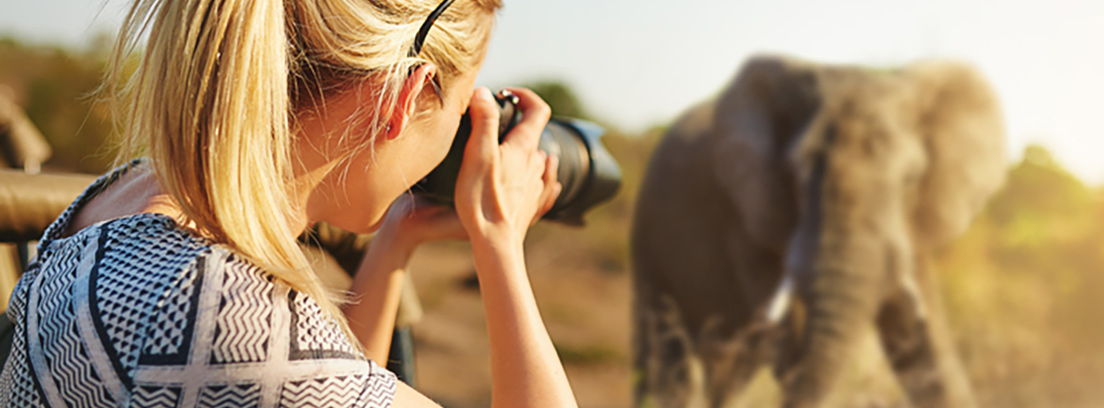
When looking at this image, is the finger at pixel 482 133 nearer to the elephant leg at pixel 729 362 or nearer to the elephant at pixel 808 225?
the elephant at pixel 808 225

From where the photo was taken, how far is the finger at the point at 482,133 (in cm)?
60

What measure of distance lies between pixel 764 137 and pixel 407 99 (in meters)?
2.39

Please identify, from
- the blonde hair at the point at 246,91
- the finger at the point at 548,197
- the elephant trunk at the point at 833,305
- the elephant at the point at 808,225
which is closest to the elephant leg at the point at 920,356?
the elephant at the point at 808,225

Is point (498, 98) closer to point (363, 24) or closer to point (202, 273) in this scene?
point (363, 24)

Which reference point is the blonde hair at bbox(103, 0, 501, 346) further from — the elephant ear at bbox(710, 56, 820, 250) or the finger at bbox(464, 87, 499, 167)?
the elephant ear at bbox(710, 56, 820, 250)

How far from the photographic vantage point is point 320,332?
0.42 metres

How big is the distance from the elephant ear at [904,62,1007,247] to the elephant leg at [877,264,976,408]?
31cm

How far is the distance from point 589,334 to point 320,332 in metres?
5.08

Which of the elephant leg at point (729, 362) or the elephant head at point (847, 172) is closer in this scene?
the elephant head at point (847, 172)

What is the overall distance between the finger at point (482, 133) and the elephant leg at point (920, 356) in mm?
2126

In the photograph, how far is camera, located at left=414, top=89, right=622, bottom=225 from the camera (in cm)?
65

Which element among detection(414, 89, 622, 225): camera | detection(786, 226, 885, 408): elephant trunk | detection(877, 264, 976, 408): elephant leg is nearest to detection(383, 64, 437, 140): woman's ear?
detection(414, 89, 622, 225): camera

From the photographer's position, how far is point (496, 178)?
599 mm

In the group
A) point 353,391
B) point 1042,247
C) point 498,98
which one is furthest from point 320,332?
point 1042,247
